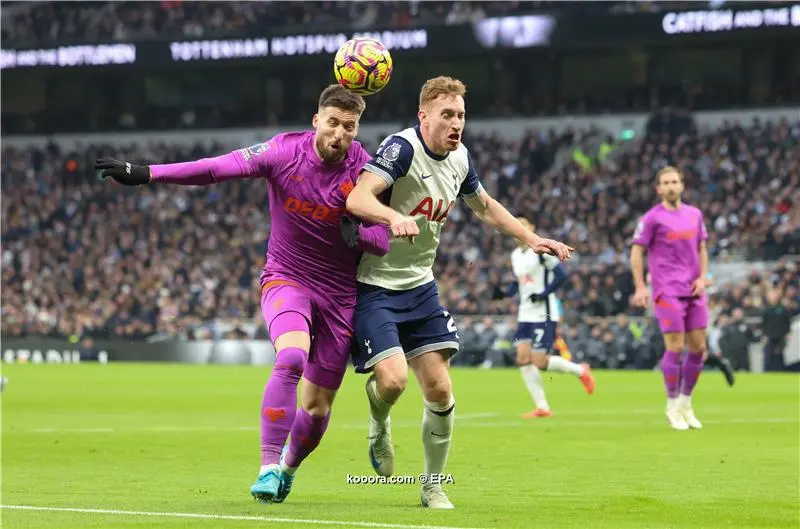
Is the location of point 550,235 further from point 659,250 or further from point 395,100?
point 659,250

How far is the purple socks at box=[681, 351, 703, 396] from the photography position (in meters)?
15.0

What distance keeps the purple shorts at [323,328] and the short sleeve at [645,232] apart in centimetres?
724

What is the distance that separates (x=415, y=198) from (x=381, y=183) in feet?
1.40

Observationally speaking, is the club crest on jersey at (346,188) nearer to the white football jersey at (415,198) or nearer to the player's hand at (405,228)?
the white football jersey at (415,198)

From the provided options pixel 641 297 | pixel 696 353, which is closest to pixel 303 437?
pixel 641 297

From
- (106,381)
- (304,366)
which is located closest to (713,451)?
(304,366)

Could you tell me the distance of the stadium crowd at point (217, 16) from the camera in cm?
4194

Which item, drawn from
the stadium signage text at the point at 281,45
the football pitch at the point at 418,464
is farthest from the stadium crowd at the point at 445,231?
the football pitch at the point at 418,464

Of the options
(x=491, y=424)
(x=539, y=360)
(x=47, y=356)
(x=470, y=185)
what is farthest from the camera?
(x=47, y=356)

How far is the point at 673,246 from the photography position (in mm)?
15062

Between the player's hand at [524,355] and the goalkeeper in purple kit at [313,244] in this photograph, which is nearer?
the goalkeeper in purple kit at [313,244]

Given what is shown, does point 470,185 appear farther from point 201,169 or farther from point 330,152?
point 201,169

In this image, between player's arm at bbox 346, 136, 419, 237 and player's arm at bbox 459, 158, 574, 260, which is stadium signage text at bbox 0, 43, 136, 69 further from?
player's arm at bbox 346, 136, 419, 237

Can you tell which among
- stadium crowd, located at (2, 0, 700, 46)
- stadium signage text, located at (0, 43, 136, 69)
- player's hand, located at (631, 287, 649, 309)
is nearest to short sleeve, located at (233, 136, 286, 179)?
player's hand, located at (631, 287, 649, 309)
